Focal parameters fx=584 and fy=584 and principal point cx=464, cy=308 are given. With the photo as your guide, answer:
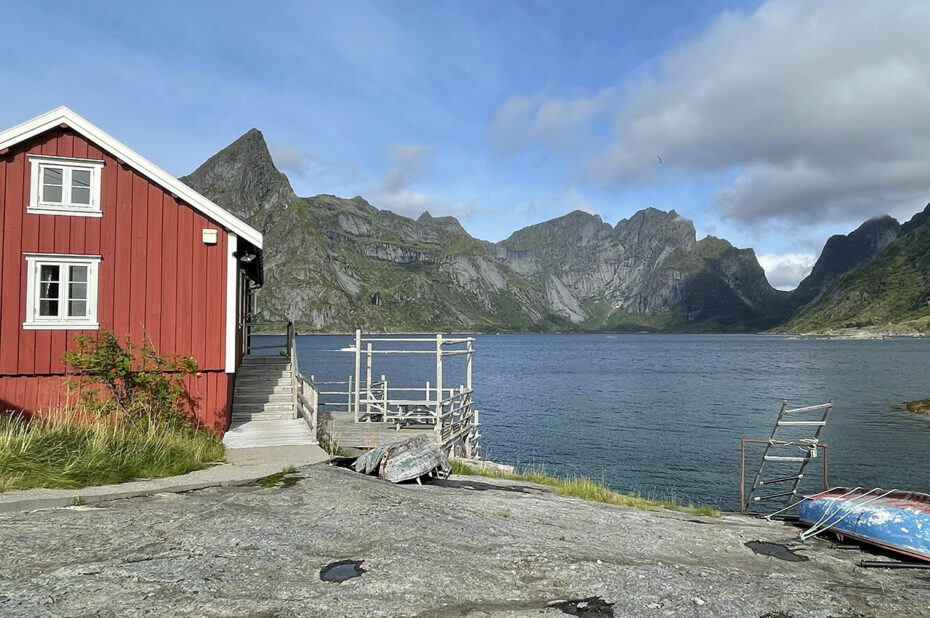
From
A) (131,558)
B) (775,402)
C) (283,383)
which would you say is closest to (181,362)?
(283,383)

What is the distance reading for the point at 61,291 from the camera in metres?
16.1

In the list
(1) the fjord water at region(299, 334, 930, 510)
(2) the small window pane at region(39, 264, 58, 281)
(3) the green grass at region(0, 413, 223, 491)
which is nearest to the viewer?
(3) the green grass at region(0, 413, 223, 491)

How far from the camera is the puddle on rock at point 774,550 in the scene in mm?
10602

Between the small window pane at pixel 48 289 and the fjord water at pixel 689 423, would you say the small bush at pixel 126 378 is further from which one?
the fjord water at pixel 689 423

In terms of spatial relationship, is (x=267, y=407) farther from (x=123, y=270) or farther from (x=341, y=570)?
(x=341, y=570)

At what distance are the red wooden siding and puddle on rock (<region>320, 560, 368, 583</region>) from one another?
1117 centimetres

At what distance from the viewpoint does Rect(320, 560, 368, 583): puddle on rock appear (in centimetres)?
729

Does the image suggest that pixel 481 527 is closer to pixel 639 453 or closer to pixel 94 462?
pixel 94 462

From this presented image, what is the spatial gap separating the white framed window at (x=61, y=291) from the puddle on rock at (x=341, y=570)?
12.3 metres

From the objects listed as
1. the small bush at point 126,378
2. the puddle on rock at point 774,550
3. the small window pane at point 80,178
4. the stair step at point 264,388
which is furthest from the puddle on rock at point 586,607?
the small window pane at point 80,178

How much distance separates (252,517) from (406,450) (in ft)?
17.4

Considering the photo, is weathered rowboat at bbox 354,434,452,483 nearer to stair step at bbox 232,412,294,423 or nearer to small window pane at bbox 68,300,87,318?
stair step at bbox 232,412,294,423

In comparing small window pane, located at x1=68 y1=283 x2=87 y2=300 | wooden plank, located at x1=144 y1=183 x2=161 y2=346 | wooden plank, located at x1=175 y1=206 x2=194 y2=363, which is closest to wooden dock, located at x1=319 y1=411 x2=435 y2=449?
wooden plank, located at x1=175 y1=206 x2=194 y2=363

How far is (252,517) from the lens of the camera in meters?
9.49
